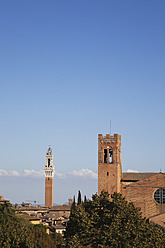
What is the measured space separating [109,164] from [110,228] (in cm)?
4024

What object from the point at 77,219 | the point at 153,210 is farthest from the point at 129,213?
the point at 153,210

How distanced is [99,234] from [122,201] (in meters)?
2.81

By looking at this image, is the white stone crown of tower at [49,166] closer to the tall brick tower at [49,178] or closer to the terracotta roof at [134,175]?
the tall brick tower at [49,178]

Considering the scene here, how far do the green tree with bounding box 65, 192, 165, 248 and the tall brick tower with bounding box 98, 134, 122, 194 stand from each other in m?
37.0

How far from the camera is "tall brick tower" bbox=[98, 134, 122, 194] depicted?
65438 mm

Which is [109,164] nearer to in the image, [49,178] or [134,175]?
[134,175]

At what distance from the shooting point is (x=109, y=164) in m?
66.1

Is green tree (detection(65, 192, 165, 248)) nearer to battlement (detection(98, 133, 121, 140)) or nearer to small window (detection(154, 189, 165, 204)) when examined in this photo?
small window (detection(154, 189, 165, 204))

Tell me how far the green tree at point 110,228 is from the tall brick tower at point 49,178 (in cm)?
10161

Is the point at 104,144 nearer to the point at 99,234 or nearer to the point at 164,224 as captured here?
the point at 164,224

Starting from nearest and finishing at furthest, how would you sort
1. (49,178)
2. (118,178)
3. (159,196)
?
(159,196)
(118,178)
(49,178)

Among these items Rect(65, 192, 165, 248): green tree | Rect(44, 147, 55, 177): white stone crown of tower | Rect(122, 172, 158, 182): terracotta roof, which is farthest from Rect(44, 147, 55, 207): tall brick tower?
Rect(65, 192, 165, 248): green tree

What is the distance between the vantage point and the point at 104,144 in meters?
67.1

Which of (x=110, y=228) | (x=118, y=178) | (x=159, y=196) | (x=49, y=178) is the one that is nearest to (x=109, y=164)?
(x=118, y=178)
